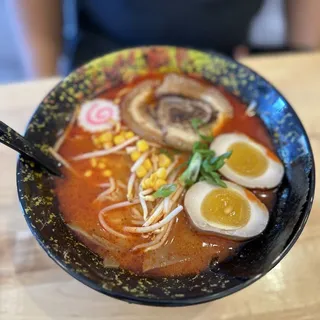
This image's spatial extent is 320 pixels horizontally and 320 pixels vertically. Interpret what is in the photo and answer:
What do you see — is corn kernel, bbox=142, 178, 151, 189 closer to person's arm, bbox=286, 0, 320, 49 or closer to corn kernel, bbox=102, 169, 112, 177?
corn kernel, bbox=102, 169, 112, 177

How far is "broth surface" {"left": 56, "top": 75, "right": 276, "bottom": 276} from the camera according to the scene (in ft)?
3.62

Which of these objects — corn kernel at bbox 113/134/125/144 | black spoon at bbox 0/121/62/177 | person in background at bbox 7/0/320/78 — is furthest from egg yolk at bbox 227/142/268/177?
person in background at bbox 7/0/320/78

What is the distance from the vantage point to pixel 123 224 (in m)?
1.18

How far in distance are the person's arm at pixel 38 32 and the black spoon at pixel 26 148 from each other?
770mm

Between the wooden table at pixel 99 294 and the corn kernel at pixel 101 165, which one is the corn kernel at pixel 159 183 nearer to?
the corn kernel at pixel 101 165

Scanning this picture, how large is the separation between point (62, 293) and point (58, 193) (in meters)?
0.27

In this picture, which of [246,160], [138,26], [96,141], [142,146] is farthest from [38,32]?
[246,160]

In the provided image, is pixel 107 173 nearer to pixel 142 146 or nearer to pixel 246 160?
pixel 142 146

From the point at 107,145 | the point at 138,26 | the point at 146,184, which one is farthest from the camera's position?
the point at 138,26

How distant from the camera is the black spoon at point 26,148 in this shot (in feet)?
3.51

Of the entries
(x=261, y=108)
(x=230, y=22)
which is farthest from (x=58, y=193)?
(x=230, y=22)

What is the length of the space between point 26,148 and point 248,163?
2.02 feet

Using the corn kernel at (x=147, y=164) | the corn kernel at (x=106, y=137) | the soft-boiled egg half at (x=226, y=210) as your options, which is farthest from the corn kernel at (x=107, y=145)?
the soft-boiled egg half at (x=226, y=210)

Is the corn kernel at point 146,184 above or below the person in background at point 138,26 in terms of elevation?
below
